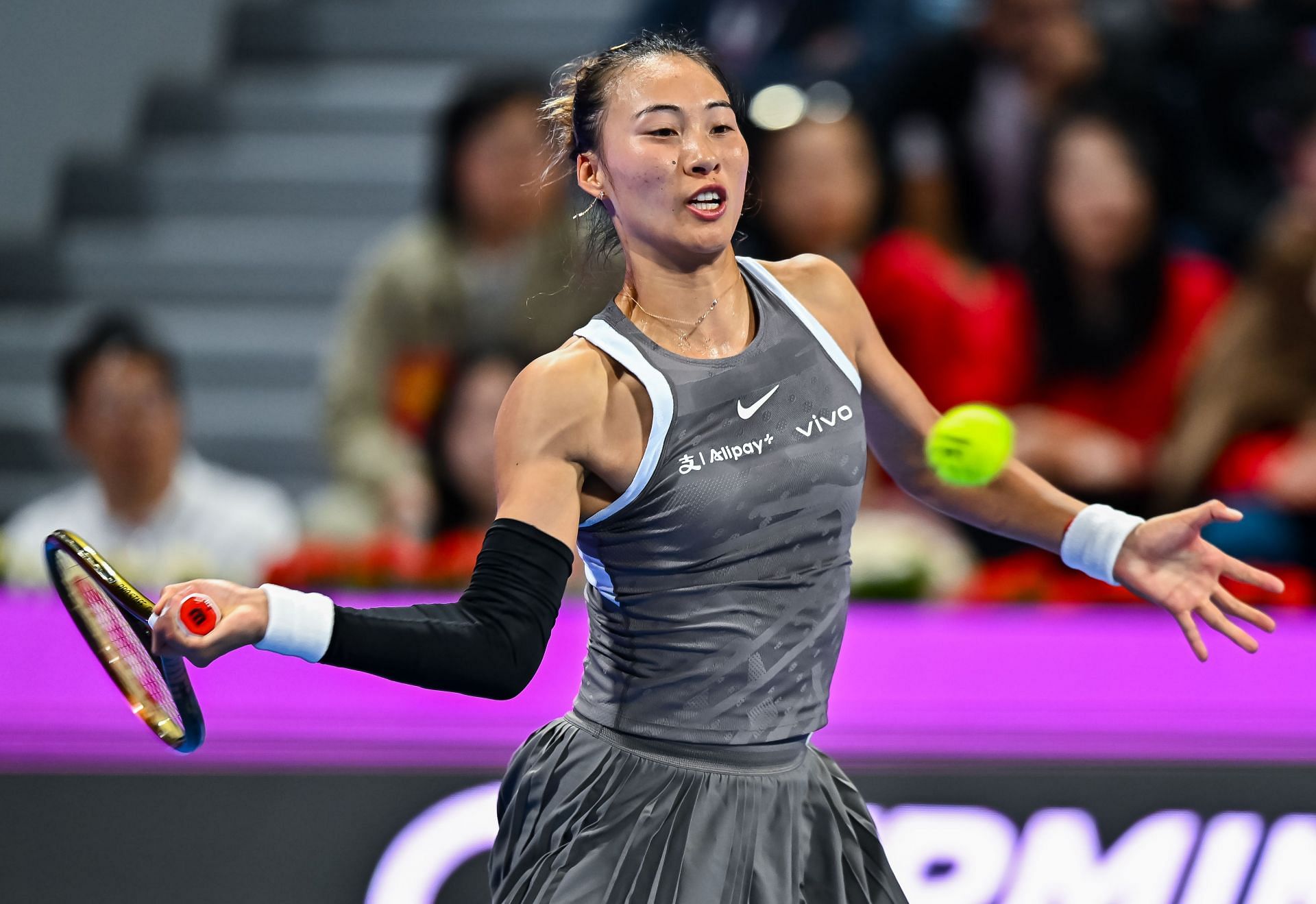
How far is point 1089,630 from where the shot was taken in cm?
379

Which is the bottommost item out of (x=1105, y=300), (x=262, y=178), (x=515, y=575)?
(x=515, y=575)

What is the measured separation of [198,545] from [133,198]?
3158 millimetres

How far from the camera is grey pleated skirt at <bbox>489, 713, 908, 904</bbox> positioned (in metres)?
2.50

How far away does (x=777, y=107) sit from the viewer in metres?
6.13

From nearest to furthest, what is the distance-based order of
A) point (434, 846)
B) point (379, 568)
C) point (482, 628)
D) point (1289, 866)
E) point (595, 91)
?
point (482, 628)
point (595, 91)
point (1289, 866)
point (434, 846)
point (379, 568)

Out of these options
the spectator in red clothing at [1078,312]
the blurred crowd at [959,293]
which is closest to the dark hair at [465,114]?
the blurred crowd at [959,293]

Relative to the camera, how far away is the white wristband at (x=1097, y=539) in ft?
8.77

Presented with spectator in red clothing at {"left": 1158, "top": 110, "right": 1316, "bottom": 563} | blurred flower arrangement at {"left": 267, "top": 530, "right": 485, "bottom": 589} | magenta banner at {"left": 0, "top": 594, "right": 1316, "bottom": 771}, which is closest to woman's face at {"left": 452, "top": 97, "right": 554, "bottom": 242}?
blurred flower arrangement at {"left": 267, "top": 530, "right": 485, "bottom": 589}

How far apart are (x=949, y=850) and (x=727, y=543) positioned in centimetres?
127

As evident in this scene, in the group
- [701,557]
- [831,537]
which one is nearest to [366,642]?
[701,557]

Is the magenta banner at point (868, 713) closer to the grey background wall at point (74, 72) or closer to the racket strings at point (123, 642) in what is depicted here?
the racket strings at point (123, 642)

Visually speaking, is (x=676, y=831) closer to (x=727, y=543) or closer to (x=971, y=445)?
(x=727, y=543)

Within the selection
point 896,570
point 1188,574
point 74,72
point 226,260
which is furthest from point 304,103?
point 1188,574

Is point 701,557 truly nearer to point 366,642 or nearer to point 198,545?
point 366,642
